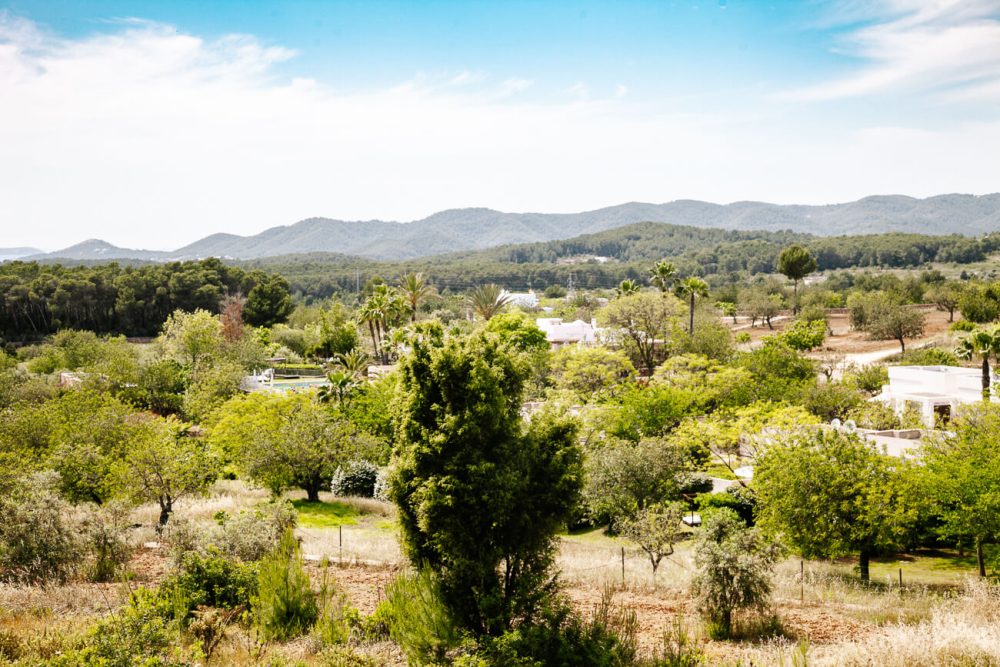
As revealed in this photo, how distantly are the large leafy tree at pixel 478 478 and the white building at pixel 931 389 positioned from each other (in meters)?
27.3

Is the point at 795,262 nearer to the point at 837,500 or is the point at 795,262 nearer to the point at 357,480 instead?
the point at 357,480

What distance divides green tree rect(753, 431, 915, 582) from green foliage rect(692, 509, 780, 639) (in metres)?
6.64

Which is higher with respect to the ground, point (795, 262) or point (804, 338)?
point (795, 262)

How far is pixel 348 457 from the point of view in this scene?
27.0 metres

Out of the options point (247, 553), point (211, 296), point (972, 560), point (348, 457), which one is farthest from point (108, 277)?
point (972, 560)

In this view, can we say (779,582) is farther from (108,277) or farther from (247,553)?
(108,277)

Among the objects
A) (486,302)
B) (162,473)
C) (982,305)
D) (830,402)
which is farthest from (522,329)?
(982,305)

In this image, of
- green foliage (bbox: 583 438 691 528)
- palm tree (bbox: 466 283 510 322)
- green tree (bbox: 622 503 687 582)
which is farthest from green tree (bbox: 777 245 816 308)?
green tree (bbox: 622 503 687 582)

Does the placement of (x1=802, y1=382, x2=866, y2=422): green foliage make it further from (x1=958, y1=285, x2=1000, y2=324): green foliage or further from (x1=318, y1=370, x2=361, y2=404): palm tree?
(x1=958, y1=285, x2=1000, y2=324): green foliage

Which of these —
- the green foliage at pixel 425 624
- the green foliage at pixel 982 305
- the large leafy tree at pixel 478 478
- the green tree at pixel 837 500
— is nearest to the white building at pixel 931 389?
the green tree at pixel 837 500

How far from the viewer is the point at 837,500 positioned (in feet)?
58.1

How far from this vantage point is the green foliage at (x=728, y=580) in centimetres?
1138

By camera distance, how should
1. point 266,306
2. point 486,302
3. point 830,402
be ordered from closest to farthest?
point 830,402 → point 486,302 → point 266,306

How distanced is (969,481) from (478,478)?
14.6 meters
